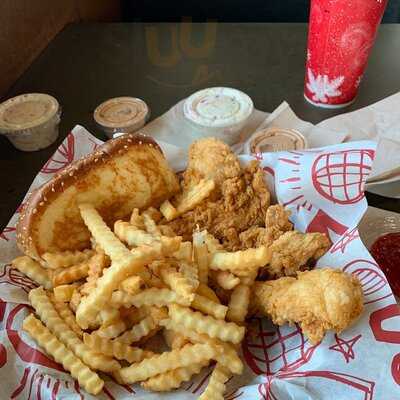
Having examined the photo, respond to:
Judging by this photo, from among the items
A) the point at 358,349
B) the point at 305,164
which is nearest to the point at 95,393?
the point at 358,349

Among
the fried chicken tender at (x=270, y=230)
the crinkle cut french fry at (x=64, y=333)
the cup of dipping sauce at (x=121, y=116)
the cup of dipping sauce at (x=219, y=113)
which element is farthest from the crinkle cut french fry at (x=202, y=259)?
the cup of dipping sauce at (x=121, y=116)

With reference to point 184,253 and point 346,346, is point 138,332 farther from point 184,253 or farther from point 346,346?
point 346,346

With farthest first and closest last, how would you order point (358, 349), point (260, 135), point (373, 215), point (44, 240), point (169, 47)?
point (169, 47)
point (260, 135)
point (373, 215)
point (44, 240)
point (358, 349)

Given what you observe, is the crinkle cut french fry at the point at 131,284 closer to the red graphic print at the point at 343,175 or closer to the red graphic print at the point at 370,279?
the red graphic print at the point at 370,279

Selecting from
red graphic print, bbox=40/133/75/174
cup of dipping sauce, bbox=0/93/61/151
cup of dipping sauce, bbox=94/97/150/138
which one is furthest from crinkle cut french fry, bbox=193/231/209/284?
cup of dipping sauce, bbox=0/93/61/151

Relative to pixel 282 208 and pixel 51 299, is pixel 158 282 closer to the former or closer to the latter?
pixel 51 299
